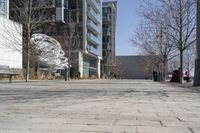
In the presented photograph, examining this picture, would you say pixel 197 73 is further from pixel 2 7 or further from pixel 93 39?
pixel 93 39

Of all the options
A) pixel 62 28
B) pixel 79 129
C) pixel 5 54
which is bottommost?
pixel 79 129

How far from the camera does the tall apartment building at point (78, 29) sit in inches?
2704

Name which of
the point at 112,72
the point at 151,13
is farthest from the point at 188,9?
the point at 112,72

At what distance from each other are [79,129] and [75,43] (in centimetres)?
6386

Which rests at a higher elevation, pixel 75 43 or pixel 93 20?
pixel 93 20

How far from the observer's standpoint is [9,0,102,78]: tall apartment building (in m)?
68.7

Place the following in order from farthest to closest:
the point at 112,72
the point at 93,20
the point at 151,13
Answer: the point at 112,72 < the point at 93,20 < the point at 151,13

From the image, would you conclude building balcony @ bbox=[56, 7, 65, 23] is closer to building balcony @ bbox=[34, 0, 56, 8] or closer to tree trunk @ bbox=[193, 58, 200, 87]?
building balcony @ bbox=[34, 0, 56, 8]

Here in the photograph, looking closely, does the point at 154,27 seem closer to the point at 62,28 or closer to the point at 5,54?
the point at 5,54

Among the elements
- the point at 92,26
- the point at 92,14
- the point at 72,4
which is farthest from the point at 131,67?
the point at 72,4

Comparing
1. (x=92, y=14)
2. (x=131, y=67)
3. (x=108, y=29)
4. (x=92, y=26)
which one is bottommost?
(x=131, y=67)

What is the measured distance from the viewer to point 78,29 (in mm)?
83250

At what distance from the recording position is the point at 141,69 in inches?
5389

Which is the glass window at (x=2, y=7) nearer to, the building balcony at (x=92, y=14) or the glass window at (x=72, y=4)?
the glass window at (x=72, y=4)
